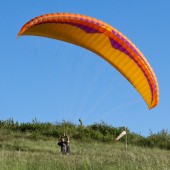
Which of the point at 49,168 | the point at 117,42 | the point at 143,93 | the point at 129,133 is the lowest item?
the point at 49,168

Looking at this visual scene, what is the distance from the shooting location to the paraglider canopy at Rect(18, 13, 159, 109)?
14344 mm

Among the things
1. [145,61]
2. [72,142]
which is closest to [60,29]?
[145,61]

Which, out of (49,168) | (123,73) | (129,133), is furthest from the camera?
(129,133)

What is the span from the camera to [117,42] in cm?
1477

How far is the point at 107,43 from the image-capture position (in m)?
14.9

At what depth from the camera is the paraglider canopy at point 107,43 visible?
565 inches

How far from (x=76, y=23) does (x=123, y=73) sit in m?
2.48

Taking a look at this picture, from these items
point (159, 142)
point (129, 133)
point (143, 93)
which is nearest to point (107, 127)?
point (129, 133)

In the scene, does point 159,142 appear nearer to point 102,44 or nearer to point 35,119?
point 35,119

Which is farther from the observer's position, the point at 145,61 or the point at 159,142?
the point at 159,142

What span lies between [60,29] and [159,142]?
64.9ft

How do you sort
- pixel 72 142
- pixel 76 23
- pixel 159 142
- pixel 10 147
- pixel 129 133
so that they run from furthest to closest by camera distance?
pixel 129 133 → pixel 159 142 → pixel 72 142 → pixel 10 147 → pixel 76 23

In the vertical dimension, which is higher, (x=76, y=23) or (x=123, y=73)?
(x=76, y=23)

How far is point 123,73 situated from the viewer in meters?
15.5
